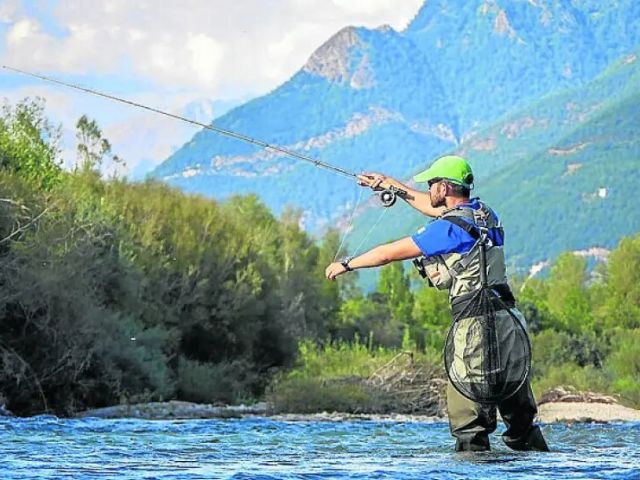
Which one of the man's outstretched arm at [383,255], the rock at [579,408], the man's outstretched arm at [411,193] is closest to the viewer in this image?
the man's outstretched arm at [383,255]

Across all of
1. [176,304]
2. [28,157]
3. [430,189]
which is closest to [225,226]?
[176,304]

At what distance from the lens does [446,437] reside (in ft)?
52.3

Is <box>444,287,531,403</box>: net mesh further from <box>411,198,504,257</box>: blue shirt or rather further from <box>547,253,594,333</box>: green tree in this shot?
<box>547,253,594,333</box>: green tree

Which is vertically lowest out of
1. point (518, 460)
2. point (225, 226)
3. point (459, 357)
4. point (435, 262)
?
point (518, 460)

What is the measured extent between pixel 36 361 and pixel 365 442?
11423mm

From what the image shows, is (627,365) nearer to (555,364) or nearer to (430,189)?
(555,364)

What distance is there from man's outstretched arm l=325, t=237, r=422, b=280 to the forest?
14.8 meters

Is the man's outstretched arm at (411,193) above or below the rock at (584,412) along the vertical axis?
above

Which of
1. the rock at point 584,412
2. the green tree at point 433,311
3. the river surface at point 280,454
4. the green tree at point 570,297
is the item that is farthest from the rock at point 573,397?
the green tree at point 433,311

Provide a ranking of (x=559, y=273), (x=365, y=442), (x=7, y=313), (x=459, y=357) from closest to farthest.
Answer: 1. (x=459, y=357)
2. (x=365, y=442)
3. (x=7, y=313)
4. (x=559, y=273)

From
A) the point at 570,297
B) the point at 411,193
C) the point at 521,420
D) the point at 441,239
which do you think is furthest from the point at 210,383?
→ the point at 570,297

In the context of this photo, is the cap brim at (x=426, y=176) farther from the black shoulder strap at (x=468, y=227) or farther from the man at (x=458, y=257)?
the black shoulder strap at (x=468, y=227)

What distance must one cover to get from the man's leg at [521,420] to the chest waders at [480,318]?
1.14 ft

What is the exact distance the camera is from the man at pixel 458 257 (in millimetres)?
9562
